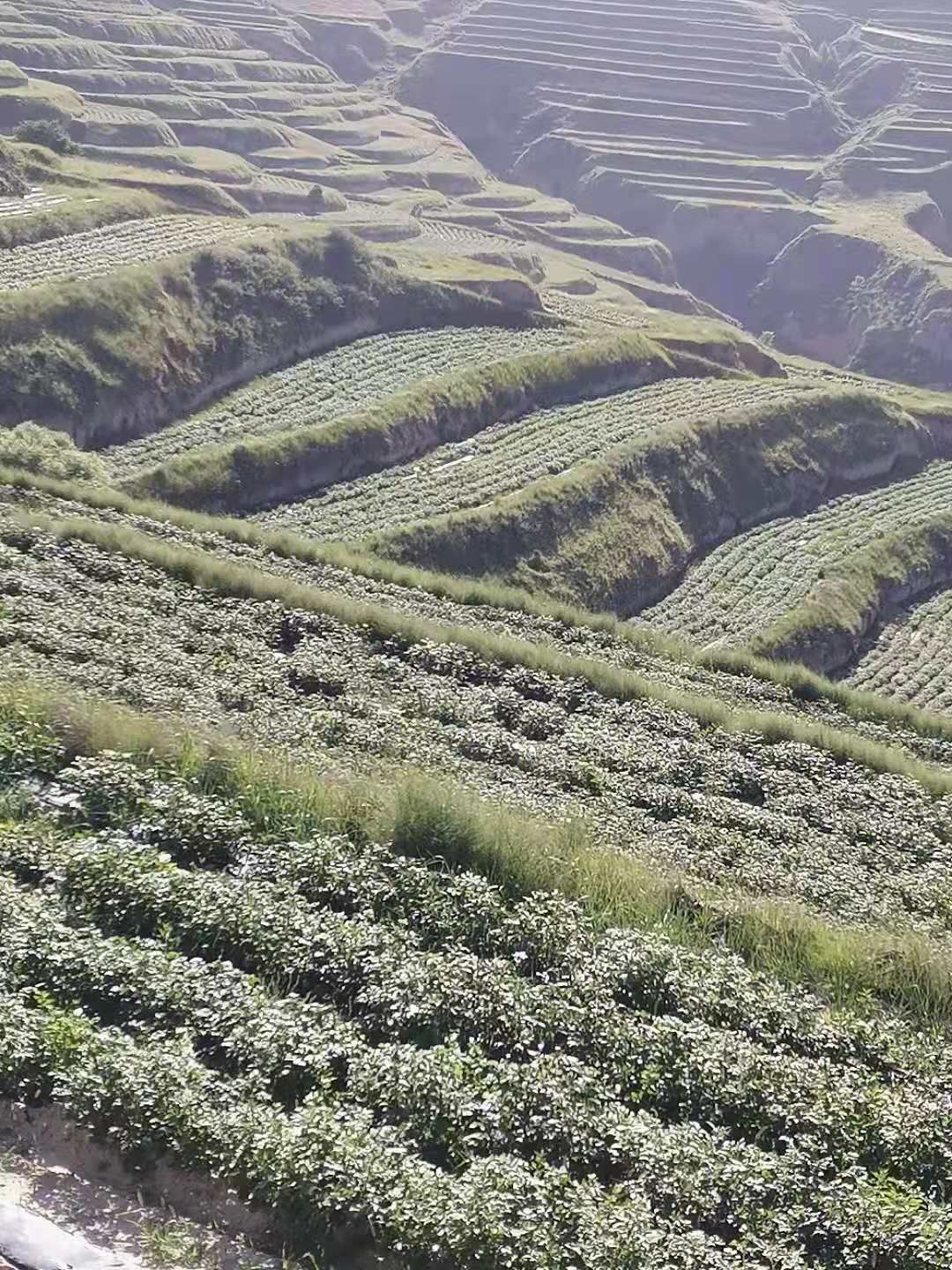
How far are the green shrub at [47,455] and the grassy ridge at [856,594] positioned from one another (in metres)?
22.9

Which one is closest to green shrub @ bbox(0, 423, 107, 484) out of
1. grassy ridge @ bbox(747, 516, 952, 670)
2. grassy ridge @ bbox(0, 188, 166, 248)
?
grassy ridge @ bbox(0, 188, 166, 248)

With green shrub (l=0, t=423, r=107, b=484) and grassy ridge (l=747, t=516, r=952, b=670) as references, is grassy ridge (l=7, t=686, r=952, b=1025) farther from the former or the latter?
grassy ridge (l=747, t=516, r=952, b=670)

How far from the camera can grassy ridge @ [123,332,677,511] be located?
45.9m

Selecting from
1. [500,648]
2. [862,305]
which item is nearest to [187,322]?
[500,648]

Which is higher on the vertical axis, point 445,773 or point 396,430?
point 445,773

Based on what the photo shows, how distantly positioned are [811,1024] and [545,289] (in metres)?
81.6

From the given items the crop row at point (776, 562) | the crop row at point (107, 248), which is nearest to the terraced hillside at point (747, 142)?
the crop row at point (776, 562)

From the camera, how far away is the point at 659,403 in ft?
209

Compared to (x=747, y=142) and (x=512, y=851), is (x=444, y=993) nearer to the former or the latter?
(x=512, y=851)

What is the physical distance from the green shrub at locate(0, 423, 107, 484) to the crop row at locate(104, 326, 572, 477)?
2.23 metres

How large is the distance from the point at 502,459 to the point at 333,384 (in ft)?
27.9

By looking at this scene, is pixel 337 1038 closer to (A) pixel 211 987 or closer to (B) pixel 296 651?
(A) pixel 211 987

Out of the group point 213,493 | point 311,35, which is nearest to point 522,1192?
point 213,493

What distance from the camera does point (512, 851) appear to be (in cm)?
1116
